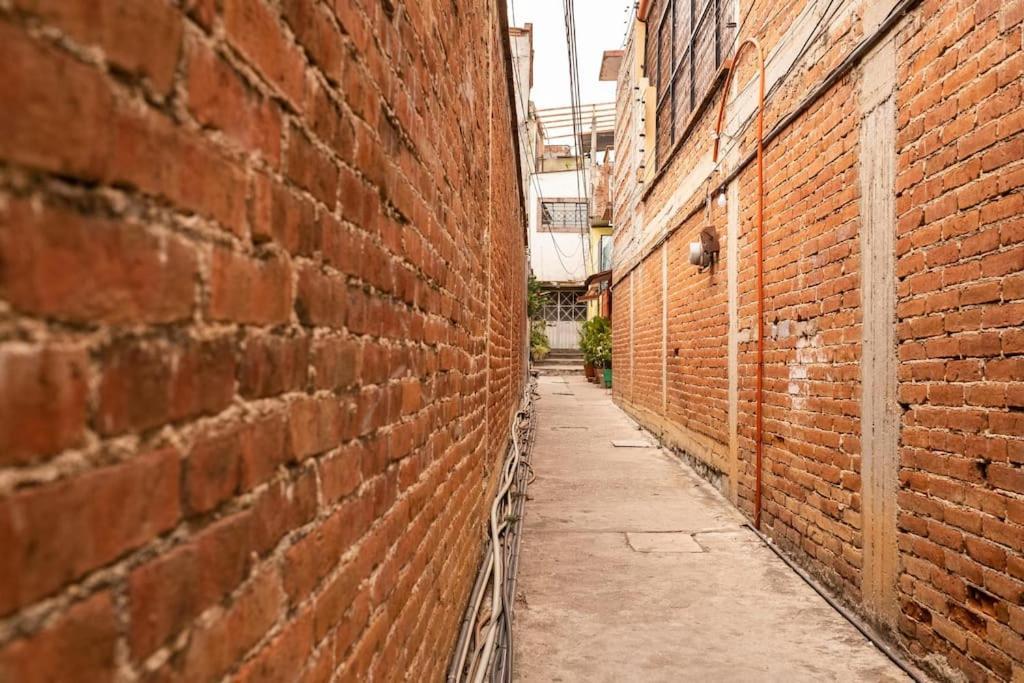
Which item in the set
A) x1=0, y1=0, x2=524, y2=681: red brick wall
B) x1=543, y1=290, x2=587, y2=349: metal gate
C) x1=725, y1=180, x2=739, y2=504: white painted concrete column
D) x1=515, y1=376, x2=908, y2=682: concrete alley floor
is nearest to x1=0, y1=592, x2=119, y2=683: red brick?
x1=0, y1=0, x2=524, y2=681: red brick wall

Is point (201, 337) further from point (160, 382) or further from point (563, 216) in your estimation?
point (563, 216)

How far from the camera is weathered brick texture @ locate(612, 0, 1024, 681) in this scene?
232 cm

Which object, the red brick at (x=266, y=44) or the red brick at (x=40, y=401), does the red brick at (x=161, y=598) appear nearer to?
the red brick at (x=40, y=401)

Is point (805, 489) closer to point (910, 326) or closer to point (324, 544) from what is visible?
point (910, 326)

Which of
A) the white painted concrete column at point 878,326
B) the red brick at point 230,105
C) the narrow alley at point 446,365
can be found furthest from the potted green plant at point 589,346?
the red brick at point 230,105

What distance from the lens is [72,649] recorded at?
19.9 inches

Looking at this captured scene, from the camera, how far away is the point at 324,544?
3.55 feet

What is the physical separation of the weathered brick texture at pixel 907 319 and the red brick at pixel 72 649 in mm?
2605

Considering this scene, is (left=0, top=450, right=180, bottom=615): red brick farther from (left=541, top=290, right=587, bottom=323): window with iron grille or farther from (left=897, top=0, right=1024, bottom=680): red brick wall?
(left=541, top=290, right=587, bottom=323): window with iron grille

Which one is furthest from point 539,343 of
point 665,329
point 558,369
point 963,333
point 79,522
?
point 79,522

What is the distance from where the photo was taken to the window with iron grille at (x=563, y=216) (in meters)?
26.7

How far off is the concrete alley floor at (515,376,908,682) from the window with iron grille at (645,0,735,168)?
3.81 meters

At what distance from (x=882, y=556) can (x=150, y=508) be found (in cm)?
328

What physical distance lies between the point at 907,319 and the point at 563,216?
24738mm
